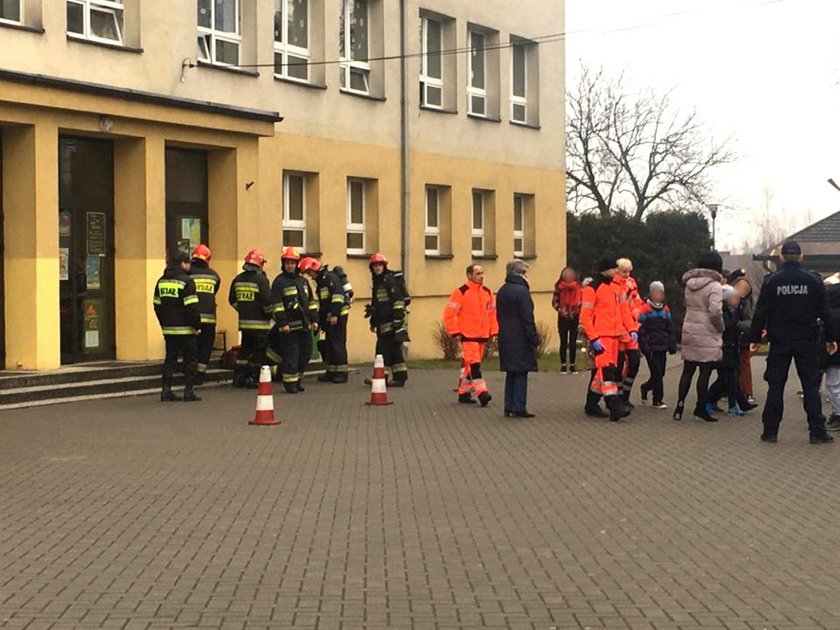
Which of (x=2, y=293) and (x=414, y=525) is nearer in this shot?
(x=414, y=525)

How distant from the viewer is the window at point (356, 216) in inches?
1147

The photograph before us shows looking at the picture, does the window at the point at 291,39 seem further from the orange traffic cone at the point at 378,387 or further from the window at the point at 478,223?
the orange traffic cone at the point at 378,387

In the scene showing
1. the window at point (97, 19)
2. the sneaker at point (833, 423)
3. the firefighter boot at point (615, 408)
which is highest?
the window at point (97, 19)

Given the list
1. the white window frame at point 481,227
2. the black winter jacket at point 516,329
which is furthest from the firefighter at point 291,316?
the white window frame at point 481,227

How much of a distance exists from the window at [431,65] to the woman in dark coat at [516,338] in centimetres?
1449

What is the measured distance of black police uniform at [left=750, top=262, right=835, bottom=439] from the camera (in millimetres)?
14531

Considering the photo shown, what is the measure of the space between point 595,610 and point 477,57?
27723 millimetres

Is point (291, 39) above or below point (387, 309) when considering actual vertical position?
above

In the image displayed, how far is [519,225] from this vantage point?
3619 cm

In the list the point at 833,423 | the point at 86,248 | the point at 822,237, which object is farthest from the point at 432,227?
the point at 822,237

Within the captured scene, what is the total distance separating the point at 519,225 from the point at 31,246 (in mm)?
18210

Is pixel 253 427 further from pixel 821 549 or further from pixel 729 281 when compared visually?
pixel 821 549

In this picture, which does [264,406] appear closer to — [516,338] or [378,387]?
[378,387]

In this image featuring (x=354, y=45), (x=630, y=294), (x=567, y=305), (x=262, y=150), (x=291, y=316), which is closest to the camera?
(x=630, y=294)
